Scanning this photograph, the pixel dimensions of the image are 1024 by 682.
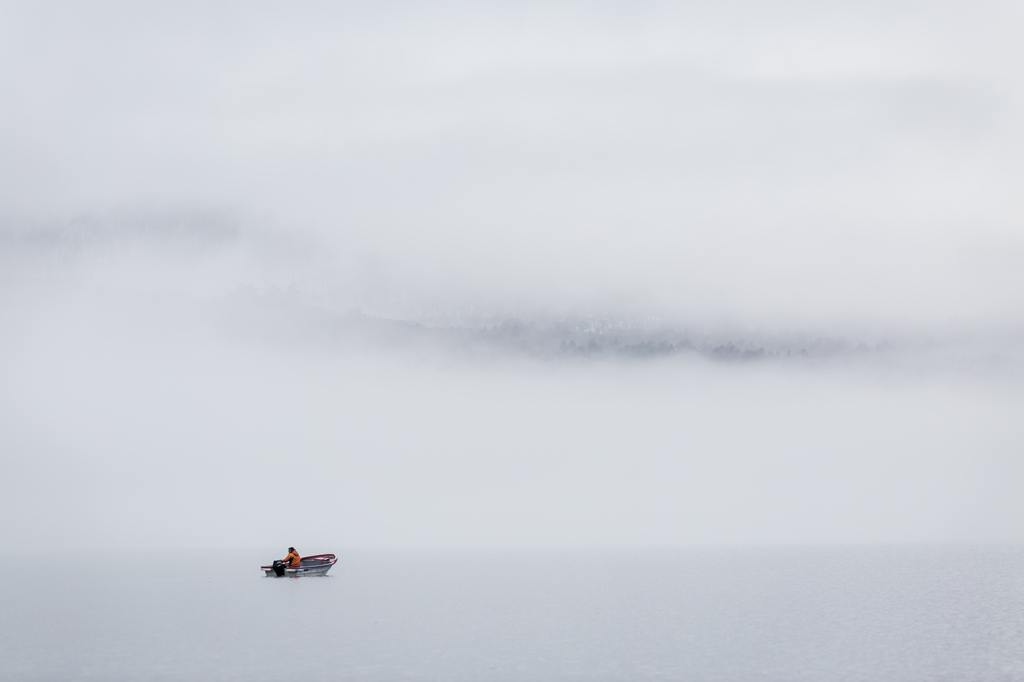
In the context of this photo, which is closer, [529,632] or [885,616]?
[529,632]

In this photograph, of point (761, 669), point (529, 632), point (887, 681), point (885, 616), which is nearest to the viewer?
point (887, 681)

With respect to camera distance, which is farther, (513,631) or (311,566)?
(311,566)

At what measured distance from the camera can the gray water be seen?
67.4 metres

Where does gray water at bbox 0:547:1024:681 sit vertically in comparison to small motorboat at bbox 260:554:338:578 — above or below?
below

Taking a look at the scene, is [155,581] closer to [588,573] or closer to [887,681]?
[588,573]

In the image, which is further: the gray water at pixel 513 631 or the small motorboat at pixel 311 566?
the small motorboat at pixel 311 566

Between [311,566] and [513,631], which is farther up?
[311,566]

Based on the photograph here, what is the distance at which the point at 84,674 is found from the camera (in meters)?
65.4

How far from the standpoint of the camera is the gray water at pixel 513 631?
6744 centimetres

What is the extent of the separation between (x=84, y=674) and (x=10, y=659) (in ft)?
35.6

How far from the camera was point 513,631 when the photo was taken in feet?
294

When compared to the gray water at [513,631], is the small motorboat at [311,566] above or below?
above

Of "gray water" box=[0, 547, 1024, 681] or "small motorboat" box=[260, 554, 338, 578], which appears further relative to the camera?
"small motorboat" box=[260, 554, 338, 578]

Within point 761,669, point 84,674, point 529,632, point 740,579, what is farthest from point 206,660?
point 740,579
